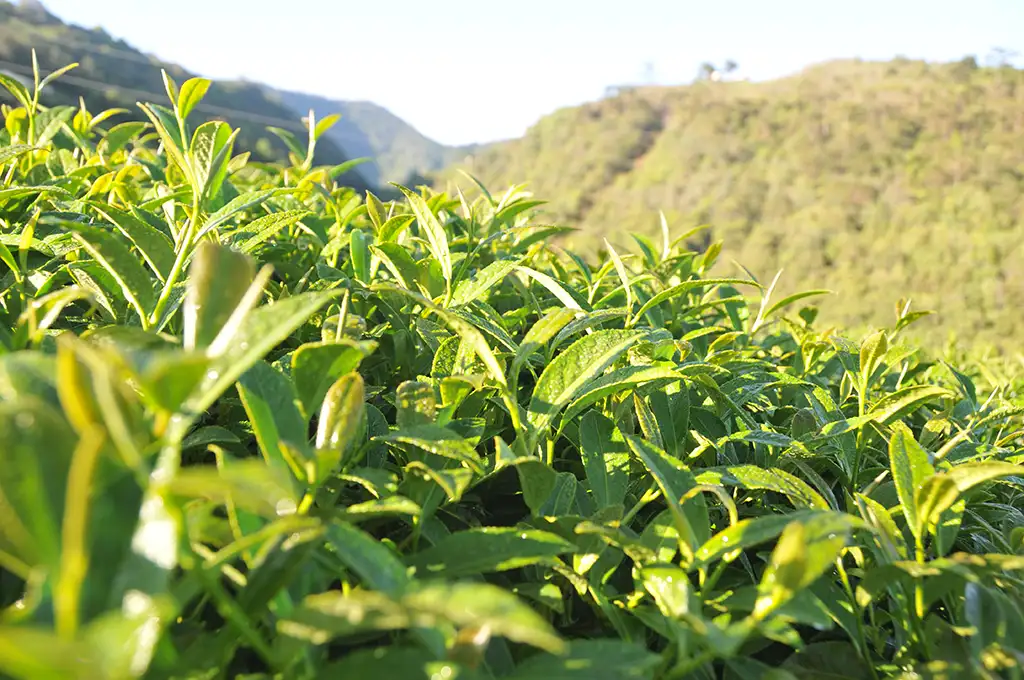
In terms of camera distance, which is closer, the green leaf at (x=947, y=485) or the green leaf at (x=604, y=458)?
the green leaf at (x=947, y=485)

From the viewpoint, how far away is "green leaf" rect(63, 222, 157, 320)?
1.96ft

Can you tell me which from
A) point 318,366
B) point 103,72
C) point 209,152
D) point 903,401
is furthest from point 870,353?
point 103,72

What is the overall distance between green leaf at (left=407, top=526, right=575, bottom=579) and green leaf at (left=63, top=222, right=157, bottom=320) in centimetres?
36

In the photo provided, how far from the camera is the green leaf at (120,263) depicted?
598mm

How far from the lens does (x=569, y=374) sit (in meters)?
0.62

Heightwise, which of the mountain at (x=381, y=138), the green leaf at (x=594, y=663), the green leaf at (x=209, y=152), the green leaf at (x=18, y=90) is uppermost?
the mountain at (x=381, y=138)

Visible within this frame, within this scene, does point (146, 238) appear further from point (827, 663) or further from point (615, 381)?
point (827, 663)

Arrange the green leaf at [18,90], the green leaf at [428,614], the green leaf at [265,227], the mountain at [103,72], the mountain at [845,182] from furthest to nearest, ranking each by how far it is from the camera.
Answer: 1. the mountain at [103,72]
2. the mountain at [845,182]
3. the green leaf at [18,90]
4. the green leaf at [265,227]
5. the green leaf at [428,614]

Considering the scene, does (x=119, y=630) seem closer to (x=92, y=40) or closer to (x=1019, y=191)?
(x=1019, y=191)

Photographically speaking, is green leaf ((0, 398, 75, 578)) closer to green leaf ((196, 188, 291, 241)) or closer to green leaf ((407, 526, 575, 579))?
green leaf ((407, 526, 575, 579))

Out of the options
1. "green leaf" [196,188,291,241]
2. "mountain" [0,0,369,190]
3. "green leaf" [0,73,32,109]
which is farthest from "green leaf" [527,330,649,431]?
"mountain" [0,0,369,190]

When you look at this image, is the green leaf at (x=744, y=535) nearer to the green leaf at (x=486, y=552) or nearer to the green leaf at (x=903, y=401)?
the green leaf at (x=486, y=552)

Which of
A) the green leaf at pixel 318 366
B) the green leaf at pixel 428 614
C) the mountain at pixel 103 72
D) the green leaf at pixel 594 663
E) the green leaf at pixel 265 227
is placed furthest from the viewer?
the mountain at pixel 103 72

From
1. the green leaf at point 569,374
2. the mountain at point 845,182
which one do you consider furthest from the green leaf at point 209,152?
the mountain at point 845,182
